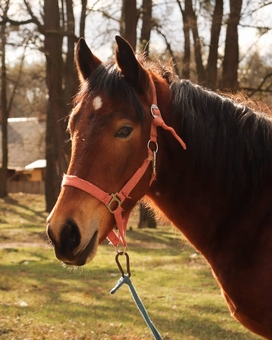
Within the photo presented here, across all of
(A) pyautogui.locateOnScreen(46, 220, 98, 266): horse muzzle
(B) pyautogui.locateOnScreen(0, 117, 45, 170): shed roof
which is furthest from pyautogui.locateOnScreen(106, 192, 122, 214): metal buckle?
(B) pyautogui.locateOnScreen(0, 117, 45, 170): shed roof

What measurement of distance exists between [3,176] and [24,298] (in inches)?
1024

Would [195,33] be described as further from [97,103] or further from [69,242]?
[69,242]

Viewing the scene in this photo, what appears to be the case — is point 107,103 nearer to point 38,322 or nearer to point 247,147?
point 247,147

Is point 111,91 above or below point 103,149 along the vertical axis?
above

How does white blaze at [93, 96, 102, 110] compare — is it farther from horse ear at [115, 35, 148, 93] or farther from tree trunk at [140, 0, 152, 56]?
tree trunk at [140, 0, 152, 56]

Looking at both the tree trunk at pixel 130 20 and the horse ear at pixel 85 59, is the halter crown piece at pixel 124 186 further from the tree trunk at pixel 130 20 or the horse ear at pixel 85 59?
the tree trunk at pixel 130 20

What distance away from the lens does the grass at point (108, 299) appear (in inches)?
256

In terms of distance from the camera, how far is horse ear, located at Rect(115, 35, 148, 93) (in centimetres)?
303

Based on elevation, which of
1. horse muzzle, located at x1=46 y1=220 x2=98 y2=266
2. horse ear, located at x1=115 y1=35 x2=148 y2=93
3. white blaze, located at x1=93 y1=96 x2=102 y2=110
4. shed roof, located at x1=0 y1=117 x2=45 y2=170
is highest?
horse ear, located at x1=115 y1=35 x2=148 y2=93

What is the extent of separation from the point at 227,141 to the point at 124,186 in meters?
0.80

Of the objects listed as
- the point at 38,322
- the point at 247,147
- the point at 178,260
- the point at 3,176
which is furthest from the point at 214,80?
the point at 3,176

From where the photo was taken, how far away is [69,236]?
2.70 metres

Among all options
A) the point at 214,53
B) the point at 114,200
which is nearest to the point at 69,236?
the point at 114,200

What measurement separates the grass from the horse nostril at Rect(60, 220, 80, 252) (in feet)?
A: 3.38
